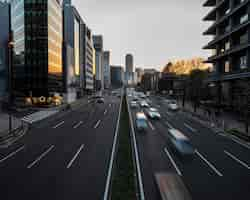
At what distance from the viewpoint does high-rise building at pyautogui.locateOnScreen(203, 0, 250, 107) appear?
45.6 metres

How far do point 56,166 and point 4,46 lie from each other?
64.0 m

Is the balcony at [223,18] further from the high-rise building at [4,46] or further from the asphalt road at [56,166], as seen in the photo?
the high-rise building at [4,46]

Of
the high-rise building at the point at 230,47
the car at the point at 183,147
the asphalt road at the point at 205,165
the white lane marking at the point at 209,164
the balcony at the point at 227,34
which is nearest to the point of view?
the asphalt road at the point at 205,165

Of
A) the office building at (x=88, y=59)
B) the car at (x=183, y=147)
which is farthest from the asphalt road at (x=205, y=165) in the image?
the office building at (x=88, y=59)

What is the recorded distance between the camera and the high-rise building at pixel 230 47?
45553mm

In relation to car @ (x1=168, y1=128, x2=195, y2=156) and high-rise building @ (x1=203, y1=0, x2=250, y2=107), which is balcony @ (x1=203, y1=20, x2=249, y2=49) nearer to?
high-rise building @ (x1=203, y1=0, x2=250, y2=107)

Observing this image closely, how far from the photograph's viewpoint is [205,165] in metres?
18.6

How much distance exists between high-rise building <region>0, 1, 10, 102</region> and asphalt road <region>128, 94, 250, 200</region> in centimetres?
5600

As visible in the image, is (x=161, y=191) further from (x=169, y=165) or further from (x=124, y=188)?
(x=169, y=165)

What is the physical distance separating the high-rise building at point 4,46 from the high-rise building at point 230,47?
209 ft

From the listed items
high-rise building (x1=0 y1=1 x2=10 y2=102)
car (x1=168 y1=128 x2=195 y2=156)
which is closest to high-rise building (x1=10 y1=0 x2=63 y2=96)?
high-rise building (x1=0 y1=1 x2=10 y2=102)

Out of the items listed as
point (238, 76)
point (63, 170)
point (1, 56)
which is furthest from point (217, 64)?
point (1, 56)

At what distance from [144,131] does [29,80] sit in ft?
166

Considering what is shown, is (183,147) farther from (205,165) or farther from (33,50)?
(33,50)
